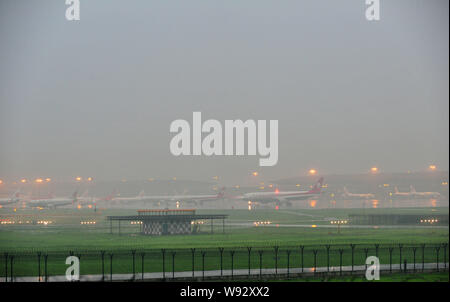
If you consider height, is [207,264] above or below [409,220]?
above

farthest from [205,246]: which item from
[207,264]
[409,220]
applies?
[409,220]

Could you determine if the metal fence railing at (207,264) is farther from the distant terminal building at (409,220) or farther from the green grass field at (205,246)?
the distant terminal building at (409,220)

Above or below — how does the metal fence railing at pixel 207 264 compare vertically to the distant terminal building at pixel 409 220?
→ above

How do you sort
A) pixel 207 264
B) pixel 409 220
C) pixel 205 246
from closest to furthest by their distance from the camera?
1. pixel 207 264
2. pixel 205 246
3. pixel 409 220

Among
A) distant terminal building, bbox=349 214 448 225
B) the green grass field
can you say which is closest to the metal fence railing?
the green grass field

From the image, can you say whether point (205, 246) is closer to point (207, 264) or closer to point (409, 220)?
point (207, 264)

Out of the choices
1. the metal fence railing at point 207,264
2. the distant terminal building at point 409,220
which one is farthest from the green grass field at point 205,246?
the distant terminal building at point 409,220

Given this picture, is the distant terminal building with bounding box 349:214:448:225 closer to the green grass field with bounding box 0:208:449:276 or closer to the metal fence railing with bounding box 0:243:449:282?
the green grass field with bounding box 0:208:449:276

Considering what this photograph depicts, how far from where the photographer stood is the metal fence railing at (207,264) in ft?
205

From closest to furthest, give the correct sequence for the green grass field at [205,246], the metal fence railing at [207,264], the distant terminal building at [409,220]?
1. the metal fence railing at [207,264]
2. the green grass field at [205,246]
3. the distant terminal building at [409,220]

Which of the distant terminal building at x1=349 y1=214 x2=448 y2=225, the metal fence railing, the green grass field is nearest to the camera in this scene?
the metal fence railing

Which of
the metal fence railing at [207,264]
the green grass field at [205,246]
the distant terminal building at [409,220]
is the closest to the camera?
the metal fence railing at [207,264]

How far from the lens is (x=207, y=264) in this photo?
2876 inches

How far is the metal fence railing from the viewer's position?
62.4 meters
